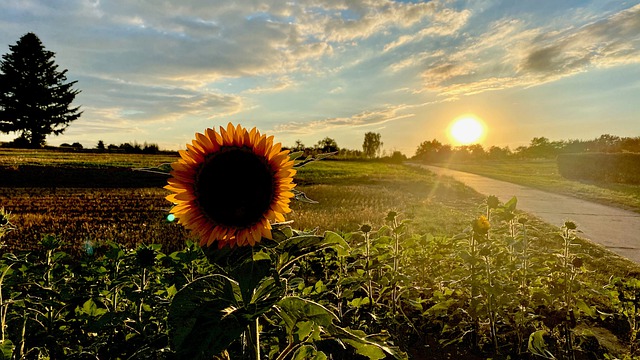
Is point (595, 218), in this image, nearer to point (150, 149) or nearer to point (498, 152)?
point (150, 149)

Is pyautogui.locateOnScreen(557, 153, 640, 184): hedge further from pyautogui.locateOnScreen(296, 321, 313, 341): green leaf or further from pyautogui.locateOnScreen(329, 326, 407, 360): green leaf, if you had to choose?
pyautogui.locateOnScreen(296, 321, 313, 341): green leaf

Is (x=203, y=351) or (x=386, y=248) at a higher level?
(x=203, y=351)

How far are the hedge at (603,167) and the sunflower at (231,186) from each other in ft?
92.3

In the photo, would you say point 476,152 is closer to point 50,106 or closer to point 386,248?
point 50,106

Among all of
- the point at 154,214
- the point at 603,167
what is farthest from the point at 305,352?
the point at 603,167

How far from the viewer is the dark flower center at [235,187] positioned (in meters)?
1.33

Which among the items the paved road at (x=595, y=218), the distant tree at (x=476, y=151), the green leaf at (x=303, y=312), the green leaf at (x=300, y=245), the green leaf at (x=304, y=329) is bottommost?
the paved road at (x=595, y=218)

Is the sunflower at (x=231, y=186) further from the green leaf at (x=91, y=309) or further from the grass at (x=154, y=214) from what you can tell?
the grass at (x=154, y=214)

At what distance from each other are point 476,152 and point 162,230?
75137 millimetres

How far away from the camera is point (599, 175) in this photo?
26000 mm

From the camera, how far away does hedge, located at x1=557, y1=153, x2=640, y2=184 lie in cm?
2430

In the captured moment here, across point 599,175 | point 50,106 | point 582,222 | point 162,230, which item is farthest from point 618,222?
point 50,106

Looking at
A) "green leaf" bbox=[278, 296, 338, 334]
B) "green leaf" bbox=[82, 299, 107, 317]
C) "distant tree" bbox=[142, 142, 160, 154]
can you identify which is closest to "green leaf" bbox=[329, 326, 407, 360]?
"green leaf" bbox=[278, 296, 338, 334]

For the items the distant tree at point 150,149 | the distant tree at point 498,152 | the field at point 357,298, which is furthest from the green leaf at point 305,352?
the distant tree at point 498,152
